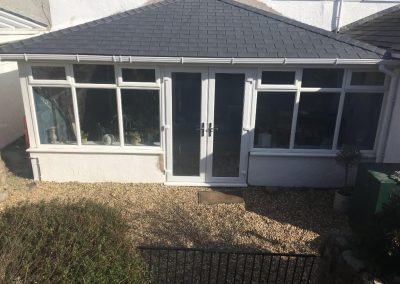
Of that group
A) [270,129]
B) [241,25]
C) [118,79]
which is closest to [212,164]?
[270,129]

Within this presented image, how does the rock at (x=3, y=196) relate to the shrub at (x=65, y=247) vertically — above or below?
below

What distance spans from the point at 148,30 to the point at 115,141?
274 centimetres

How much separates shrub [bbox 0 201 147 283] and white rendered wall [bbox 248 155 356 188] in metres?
4.51

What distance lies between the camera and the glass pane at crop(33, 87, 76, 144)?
23.6 ft

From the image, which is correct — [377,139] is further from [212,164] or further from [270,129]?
[212,164]

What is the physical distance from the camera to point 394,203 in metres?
3.28

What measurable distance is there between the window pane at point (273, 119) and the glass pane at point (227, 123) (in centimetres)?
46

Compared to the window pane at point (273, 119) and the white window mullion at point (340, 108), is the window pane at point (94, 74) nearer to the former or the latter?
the window pane at point (273, 119)

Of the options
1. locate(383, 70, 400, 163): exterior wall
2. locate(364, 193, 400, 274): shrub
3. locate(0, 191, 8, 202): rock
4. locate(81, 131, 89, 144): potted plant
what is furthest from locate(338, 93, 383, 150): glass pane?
locate(0, 191, 8, 202): rock

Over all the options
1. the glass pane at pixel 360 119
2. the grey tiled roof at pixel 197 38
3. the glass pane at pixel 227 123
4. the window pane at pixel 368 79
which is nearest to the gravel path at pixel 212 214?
the glass pane at pixel 227 123

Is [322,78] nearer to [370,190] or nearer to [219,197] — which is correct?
[370,190]

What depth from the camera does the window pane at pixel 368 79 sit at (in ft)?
22.9

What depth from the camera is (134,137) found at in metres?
7.51

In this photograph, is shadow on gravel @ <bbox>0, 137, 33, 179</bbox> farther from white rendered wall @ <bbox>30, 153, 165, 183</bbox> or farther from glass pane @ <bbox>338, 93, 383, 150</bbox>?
glass pane @ <bbox>338, 93, 383, 150</bbox>
